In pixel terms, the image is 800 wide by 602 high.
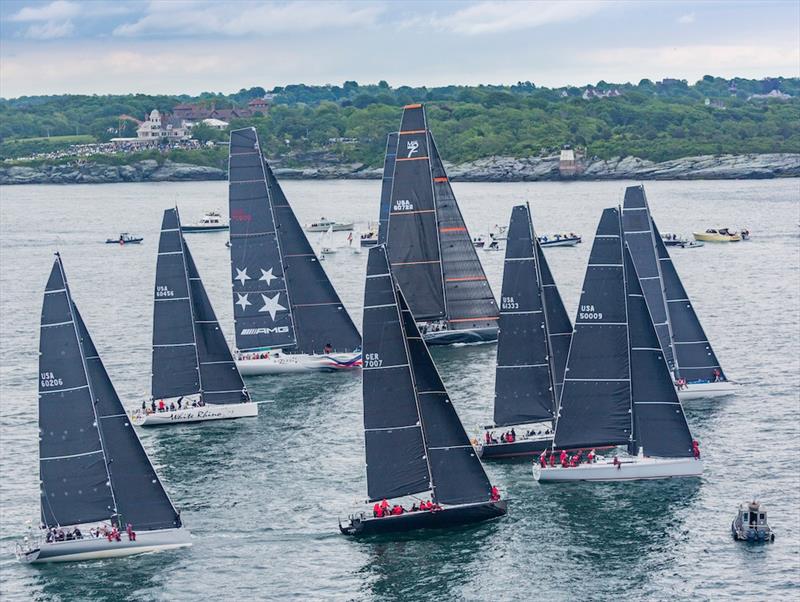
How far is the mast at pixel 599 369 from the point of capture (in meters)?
58.2

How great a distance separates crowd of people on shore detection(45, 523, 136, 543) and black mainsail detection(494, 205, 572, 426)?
720 inches

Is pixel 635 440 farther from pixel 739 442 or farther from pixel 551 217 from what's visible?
pixel 551 217

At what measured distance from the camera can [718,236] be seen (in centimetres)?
15200

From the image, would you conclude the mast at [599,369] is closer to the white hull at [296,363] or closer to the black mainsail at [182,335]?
the black mainsail at [182,335]

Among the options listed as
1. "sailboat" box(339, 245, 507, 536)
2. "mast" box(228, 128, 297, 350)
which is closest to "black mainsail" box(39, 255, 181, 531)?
"sailboat" box(339, 245, 507, 536)

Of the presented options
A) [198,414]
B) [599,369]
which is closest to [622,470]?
[599,369]

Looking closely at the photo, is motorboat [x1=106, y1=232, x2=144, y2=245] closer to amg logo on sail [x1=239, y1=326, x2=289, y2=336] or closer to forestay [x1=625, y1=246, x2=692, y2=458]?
amg logo on sail [x1=239, y1=326, x2=289, y2=336]

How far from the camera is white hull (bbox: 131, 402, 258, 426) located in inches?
2731

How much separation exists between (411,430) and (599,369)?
1044 cm

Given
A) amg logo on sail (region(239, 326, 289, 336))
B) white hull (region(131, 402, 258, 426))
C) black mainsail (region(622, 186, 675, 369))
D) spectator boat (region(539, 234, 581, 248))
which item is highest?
black mainsail (region(622, 186, 675, 369))

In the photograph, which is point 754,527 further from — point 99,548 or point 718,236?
point 718,236

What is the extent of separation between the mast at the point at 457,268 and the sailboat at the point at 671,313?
15.6 metres

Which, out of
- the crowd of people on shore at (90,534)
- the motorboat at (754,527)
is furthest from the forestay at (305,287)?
the motorboat at (754,527)

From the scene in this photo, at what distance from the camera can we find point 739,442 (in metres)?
64.8
